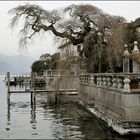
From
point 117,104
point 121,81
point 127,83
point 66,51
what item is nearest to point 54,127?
point 117,104

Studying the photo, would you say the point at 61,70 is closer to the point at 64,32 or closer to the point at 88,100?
the point at 64,32

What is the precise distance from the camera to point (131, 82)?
19.9 meters

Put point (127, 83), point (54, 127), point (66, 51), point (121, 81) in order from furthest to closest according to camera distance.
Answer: point (66, 51), point (54, 127), point (121, 81), point (127, 83)

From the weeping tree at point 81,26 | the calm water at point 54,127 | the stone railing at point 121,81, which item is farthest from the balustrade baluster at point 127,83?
the weeping tree at point 81,26

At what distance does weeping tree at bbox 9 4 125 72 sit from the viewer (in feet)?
122

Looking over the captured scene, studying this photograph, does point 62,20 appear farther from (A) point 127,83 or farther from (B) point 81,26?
(A) point 127,83

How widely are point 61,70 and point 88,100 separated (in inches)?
306

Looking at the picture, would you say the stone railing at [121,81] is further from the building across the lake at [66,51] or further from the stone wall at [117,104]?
the building across the lake at [66,51]

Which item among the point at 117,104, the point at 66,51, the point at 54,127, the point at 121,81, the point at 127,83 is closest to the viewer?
the point at 127,83

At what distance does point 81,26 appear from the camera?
1544 inches

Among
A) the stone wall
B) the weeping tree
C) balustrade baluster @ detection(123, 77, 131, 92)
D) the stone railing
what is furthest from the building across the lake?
balustrade baluster @ detection(123, 77, 131, 92)

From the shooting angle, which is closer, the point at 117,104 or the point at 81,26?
the point at 117,104

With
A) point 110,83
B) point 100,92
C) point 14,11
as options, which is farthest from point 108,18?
point 110,83

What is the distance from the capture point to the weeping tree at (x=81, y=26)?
3727 cm
